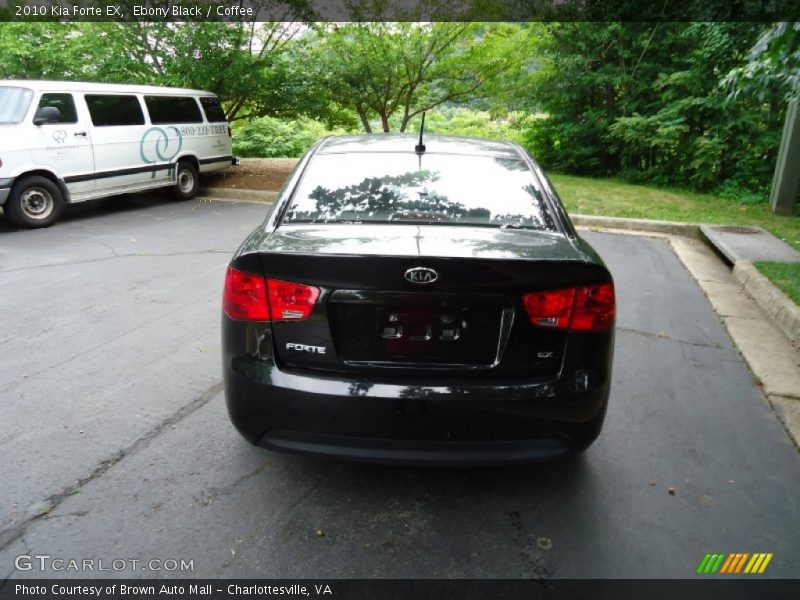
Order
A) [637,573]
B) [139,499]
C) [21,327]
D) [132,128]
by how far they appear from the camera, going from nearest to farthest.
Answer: [637,573] < [139,499] < [21,327] < [132,128]

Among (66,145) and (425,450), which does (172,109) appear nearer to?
(66,145)

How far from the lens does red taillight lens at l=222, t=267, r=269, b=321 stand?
2.57m

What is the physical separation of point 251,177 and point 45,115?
5241 millimetres

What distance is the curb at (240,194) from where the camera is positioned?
11938mm

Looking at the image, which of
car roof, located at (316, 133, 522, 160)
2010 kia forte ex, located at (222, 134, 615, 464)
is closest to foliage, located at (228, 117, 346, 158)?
car roof, located at (316, 133, 522, 160)

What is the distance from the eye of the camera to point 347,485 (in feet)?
9.89

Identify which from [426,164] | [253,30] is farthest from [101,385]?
[253,30]

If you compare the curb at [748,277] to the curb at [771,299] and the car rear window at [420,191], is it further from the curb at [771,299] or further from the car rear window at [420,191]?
the car rear window at [420,191]

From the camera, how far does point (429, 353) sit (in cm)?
254

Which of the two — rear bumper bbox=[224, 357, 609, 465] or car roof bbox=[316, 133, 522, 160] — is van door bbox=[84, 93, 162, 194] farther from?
rear bumper bbox=[224, 357, 609, 465]

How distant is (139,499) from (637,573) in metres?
2.21

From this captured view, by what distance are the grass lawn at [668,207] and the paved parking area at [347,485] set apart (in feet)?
20.7

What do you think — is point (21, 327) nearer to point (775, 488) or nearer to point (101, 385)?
point (101, 385)

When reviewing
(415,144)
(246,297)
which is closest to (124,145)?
(415,144)
